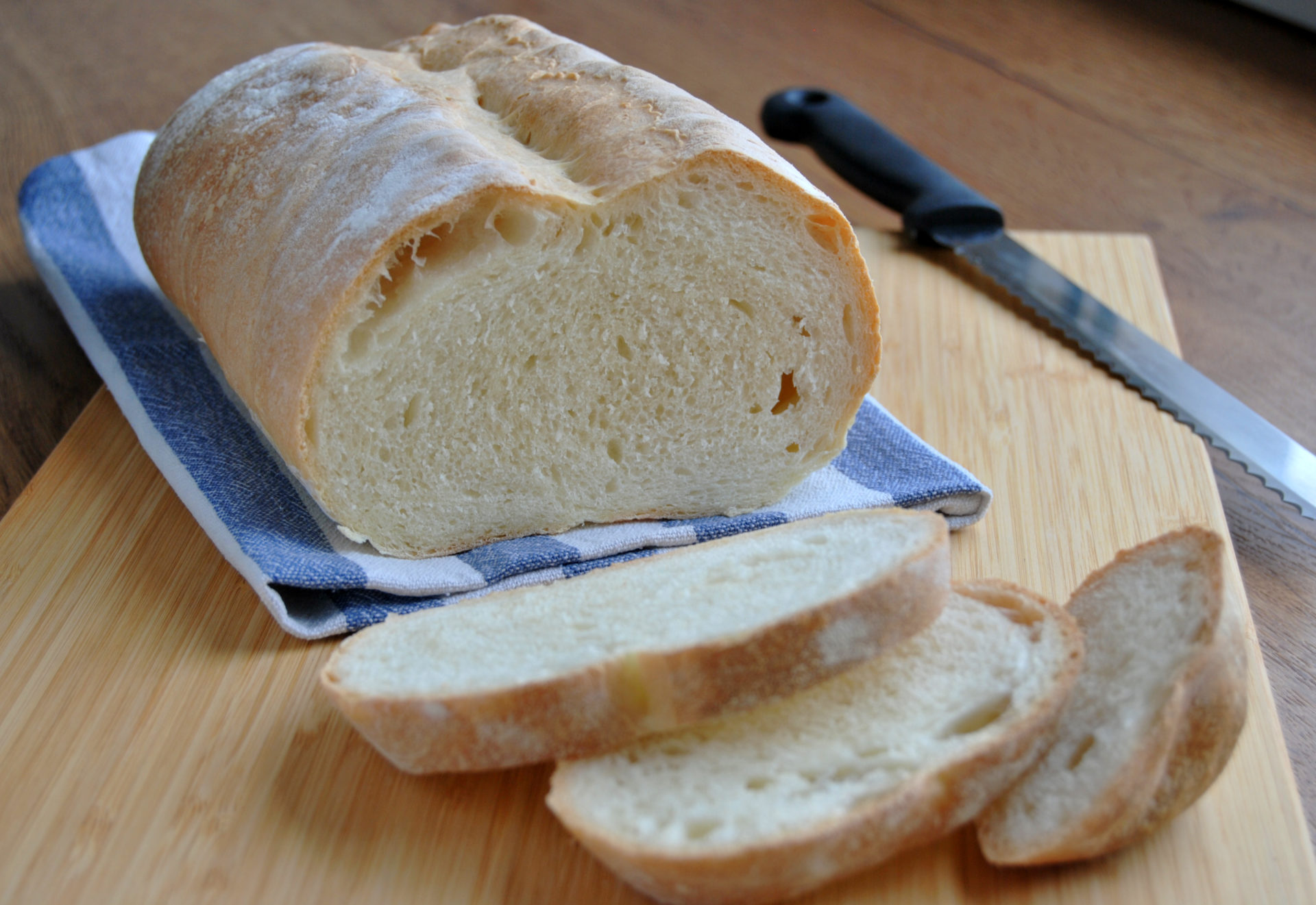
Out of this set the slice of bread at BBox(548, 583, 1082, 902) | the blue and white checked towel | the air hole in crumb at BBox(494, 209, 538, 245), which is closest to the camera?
the slice of bread at BBox(548, 583, 1082, 902)

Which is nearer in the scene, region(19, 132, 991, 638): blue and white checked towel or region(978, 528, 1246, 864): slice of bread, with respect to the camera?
region(978, 528, 1246, 864): slice of bread

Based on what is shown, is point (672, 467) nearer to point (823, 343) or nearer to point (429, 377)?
point (823, 343)

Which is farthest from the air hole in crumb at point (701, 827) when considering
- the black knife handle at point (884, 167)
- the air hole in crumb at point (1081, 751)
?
the black knife handle at point (884, 167)

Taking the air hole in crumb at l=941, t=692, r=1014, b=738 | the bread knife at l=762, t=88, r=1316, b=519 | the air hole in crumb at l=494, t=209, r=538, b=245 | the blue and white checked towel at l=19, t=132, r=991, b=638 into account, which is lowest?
the blue and white checked towel at l=19, t=132, r=991, b=638

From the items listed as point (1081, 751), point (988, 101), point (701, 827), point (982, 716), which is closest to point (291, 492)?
point (701, 827)

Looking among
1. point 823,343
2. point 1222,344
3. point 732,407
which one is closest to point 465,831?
point 732,407

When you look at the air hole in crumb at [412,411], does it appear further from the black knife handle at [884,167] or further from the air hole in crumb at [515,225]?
the black knife handle at [884,167]

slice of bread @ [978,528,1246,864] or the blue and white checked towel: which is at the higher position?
slice of bread @ [978,528,1246,864]

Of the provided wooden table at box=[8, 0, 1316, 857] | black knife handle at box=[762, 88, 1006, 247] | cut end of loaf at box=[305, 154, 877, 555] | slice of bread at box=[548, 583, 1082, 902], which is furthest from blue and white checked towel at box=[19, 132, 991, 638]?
black knife handle at box=[762, 88, 1006, 247]

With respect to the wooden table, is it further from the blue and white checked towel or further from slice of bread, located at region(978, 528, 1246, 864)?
slice of bread, located at region(978, 528, 1246, 864)
